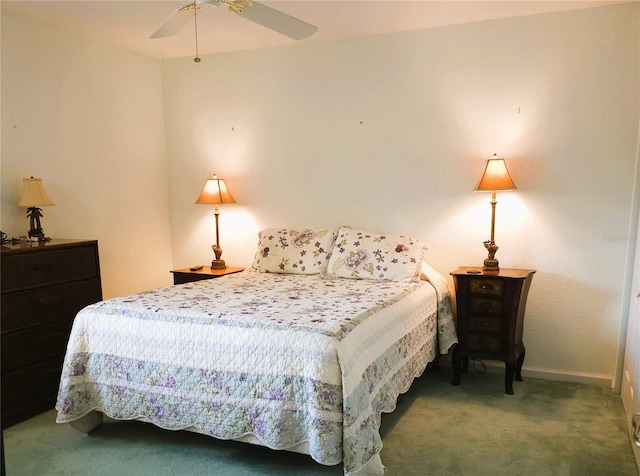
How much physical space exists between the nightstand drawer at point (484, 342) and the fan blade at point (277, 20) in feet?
6.64

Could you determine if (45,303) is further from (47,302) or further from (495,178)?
(495,178)

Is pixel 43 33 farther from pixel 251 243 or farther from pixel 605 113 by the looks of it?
pixel 605 113

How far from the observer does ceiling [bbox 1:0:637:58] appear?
10.1 feet

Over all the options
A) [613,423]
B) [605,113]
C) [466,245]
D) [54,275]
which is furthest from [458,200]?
[54,275]

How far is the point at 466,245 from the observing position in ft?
11.7

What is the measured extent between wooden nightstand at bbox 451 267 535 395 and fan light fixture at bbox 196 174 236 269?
6.15 feet

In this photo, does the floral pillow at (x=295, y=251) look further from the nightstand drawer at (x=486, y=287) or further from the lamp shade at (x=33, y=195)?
the lamp shade at (x=33, y=195)

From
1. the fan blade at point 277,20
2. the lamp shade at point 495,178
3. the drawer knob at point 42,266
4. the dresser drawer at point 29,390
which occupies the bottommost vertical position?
the dresser drawer at point 29,390

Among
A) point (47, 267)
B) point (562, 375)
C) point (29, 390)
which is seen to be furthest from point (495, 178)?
point (29, 390)

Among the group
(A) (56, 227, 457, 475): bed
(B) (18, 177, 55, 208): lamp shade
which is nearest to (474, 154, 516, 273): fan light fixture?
(A) (56, 227, 457, 475): bed

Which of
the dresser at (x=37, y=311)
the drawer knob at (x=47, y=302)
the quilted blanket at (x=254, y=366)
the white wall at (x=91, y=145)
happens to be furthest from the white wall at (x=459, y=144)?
the drawer knob at (x=47, y=302)

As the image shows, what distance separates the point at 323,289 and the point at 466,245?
1.13m

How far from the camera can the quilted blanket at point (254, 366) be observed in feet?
6.61

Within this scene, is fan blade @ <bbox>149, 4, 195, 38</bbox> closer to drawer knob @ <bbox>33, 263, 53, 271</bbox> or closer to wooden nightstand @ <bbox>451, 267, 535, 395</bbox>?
drawer knob @ <bbox>33, 263, 53, 271</bbox>
